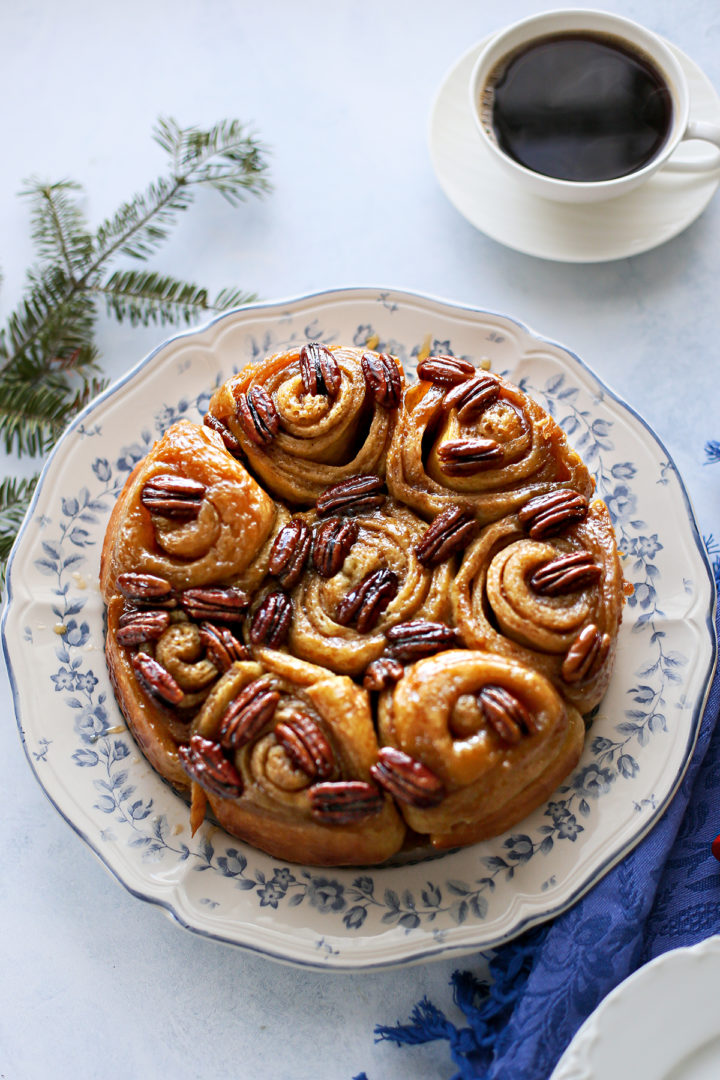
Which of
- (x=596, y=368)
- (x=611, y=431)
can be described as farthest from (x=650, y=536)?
(x=596, y=368)

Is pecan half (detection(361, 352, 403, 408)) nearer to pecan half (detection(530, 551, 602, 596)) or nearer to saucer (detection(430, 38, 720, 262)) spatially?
pecan half (detection(530, 551, 602, 596))

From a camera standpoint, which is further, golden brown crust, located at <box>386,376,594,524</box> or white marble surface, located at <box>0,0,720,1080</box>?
white marble surface, located at <box>0,0,720,1080</box>

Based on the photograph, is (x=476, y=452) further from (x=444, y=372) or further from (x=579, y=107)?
(x=579, y=107)

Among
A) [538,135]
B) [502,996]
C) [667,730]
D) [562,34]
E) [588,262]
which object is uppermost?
[562,34]

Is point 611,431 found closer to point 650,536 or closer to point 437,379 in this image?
point 650,536

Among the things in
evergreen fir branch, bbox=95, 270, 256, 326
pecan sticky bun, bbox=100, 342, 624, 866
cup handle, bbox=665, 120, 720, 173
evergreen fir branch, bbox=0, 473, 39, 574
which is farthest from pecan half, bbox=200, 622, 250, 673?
cup handle, bbox=665, 120, 720, 173

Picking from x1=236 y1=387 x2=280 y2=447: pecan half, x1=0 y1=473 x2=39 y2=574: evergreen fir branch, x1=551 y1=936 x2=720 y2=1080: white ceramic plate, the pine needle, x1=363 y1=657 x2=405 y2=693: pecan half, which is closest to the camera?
x1=551 y1=936 x2=720 y2=1080: white ceramic plate

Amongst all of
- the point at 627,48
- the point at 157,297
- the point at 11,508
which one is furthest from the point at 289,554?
the point at 627,48

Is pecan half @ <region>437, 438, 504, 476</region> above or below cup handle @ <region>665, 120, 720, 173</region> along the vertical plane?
below
